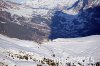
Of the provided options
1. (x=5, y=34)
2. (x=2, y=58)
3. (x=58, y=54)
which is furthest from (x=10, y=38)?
(x=2, y=58)

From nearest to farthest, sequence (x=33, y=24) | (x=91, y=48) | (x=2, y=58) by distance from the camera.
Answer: (x=2, y=58) → (x=91, y=48) → (x=33, y=24)

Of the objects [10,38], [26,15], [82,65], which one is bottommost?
[82,65]

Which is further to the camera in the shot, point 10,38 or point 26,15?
point 26,15

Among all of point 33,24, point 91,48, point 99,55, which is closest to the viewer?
point 99,55

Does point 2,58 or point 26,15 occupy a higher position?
point 26,15

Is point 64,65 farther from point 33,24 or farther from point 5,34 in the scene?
point 33,24

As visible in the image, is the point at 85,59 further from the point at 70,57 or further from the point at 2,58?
the point at 2,58
